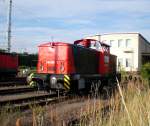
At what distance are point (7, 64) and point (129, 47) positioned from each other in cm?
4094

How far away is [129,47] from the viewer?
233 feet

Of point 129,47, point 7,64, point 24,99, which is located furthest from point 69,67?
point 129,47

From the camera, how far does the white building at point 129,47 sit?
6881 cm

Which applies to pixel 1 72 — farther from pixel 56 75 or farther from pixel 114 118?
pixel 114 118

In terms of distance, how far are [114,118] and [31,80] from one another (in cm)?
1089

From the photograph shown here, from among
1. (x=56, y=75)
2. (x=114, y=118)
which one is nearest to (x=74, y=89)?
(x=56, y=75)

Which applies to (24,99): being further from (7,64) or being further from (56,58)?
(7,64)

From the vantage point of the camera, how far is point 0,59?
32.0 meters

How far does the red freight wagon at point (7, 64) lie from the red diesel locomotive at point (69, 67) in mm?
13241

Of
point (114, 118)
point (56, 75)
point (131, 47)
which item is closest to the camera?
point (114, 118)

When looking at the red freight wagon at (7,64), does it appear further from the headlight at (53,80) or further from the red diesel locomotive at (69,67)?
the headlight at (53,80)

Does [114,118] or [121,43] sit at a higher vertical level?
[121,43]

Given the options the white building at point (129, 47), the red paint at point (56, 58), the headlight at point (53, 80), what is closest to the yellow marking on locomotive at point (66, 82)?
the headlight at point (53, 80)

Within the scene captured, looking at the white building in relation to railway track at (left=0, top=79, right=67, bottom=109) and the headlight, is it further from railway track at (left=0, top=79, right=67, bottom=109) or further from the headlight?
the headlight
